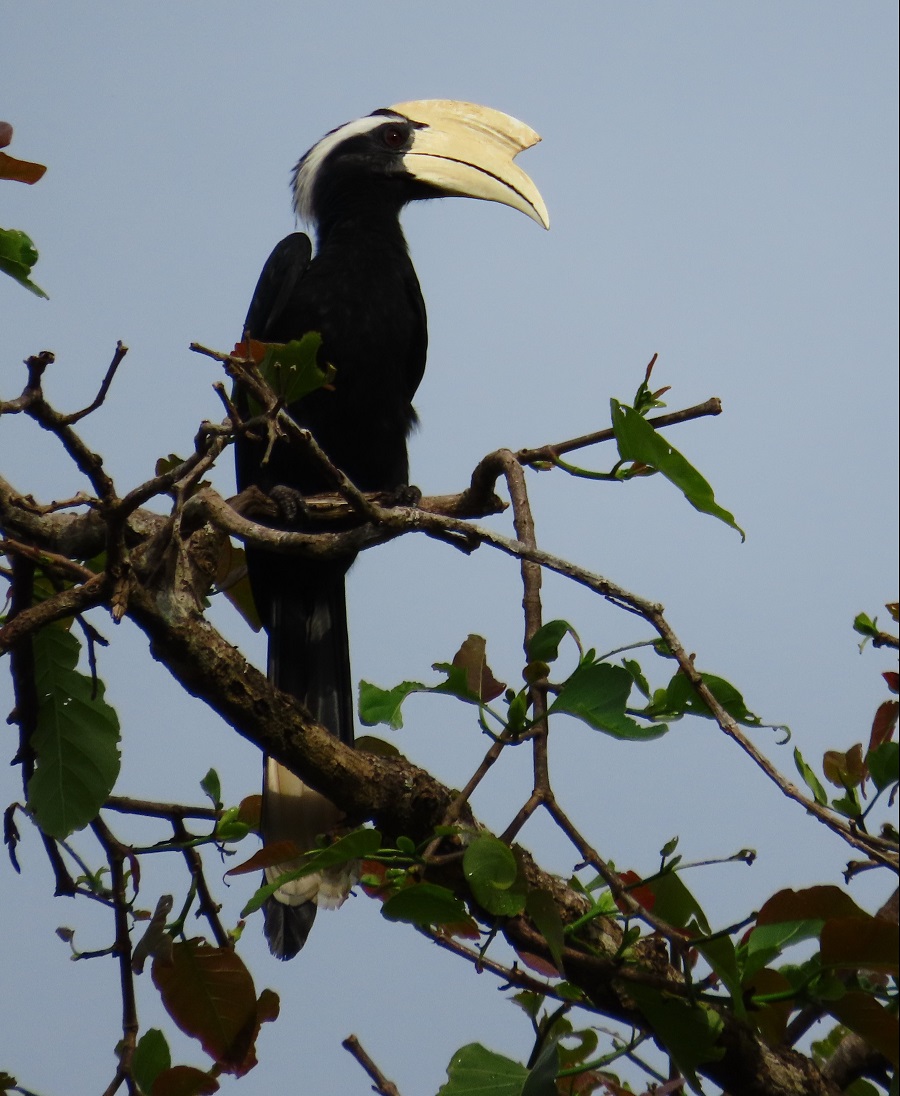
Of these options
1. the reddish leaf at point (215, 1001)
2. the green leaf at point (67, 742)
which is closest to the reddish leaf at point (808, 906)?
the reddish leaf at point (215, 1001)

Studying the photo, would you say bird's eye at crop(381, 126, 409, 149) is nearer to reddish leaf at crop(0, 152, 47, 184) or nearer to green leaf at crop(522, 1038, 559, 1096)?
reddish leaf at crop(0, 152, 47, 184)

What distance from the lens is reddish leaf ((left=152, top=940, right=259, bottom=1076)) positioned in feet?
5.09

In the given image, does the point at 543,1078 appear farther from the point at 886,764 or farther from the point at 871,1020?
the point at 886,764

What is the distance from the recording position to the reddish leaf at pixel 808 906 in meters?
1.24

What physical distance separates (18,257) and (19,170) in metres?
0.12

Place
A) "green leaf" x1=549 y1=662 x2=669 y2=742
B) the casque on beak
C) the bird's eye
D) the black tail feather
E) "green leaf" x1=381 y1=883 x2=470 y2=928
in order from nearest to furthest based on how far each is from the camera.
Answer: "green leaf" x1=381 y1=883 x2=470 y2=928, "green leaf" x1=549 y1=662 x2=669 y2=742, the black tail feather, the casque on beak, the bird's eye

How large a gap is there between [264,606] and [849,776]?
1.77 m

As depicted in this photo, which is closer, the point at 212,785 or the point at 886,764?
the point at 886,764

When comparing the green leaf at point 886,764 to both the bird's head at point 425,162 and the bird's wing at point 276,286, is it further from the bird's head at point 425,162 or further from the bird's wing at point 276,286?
the bird's head at point 425,162

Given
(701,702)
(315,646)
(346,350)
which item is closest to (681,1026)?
(701,702)

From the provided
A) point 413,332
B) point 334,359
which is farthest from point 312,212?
point 334,359

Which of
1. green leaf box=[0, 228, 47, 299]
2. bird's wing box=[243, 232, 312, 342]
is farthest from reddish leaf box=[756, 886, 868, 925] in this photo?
bird's wing box=[243, 232, 312, 342]

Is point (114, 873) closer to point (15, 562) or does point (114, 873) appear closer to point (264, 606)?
point (15, 562)

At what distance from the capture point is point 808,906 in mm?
1257
